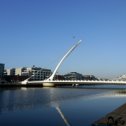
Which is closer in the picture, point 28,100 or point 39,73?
point 28,100

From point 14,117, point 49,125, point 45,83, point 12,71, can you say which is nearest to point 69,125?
point 49,125

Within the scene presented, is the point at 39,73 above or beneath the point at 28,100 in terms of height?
above

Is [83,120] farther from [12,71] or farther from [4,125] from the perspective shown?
[12,71]

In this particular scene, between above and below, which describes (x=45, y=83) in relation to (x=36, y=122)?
above

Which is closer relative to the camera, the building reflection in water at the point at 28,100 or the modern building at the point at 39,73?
the building reflection in water at the point at 28,100

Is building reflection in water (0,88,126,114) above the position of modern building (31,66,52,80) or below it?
below

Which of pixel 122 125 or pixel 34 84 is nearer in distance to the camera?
pixel 122 125

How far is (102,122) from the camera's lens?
67.4ft

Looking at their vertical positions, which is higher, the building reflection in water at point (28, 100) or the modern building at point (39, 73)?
the modern building at point (39, 73)

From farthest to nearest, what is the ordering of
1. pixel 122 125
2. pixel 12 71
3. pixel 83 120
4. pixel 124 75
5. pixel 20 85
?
pixel 12 71, pixel 124 75, pixel 20 85, pixel 83 120, pixel 122 125

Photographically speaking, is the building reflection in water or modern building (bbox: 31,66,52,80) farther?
modern building (bbox: 31,66,52,80)

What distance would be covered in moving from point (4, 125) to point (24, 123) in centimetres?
141

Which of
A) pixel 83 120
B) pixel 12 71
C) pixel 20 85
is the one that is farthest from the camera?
pixel 12 71

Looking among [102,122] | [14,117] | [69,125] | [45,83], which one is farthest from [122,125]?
[45,83]
